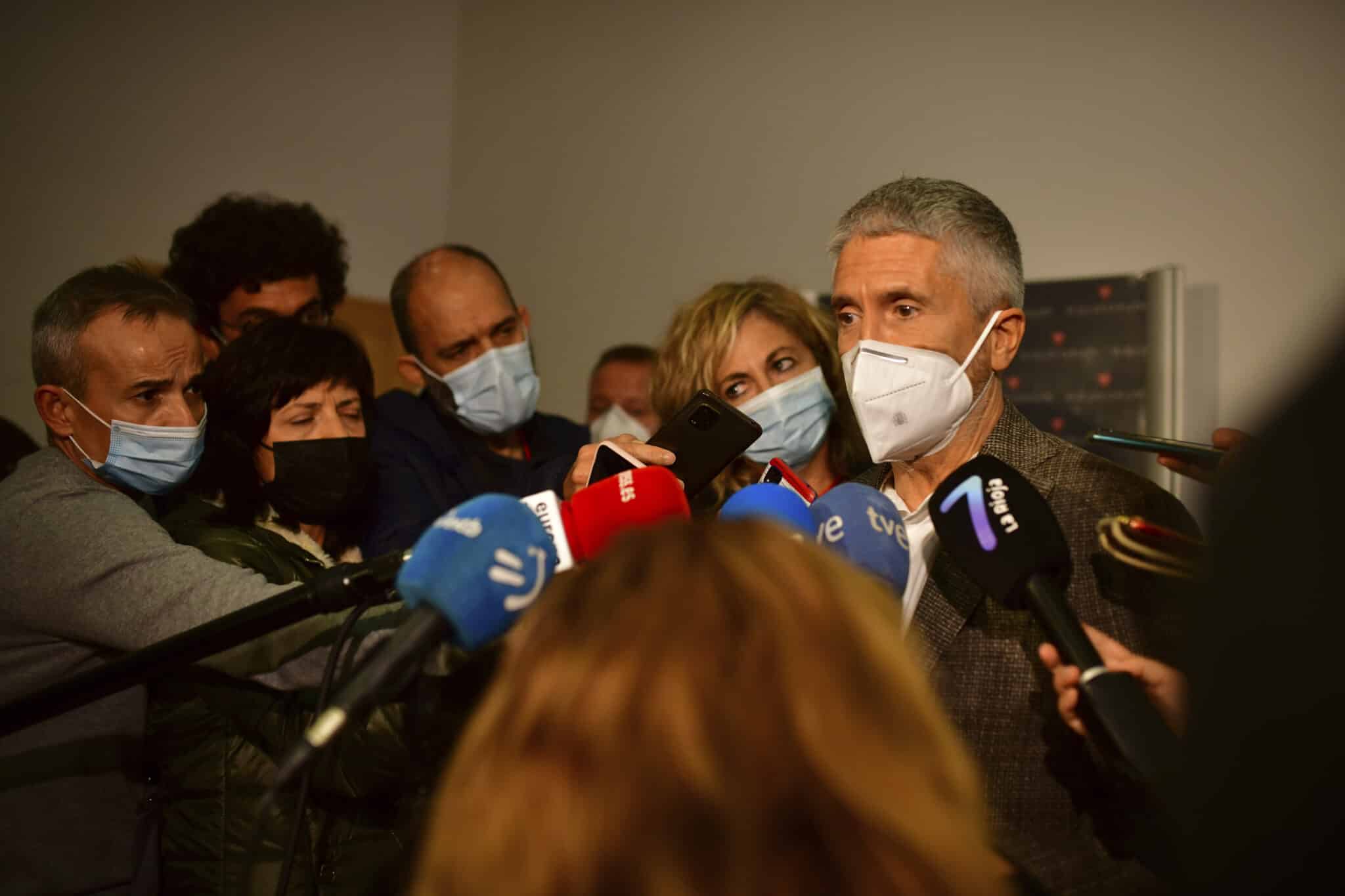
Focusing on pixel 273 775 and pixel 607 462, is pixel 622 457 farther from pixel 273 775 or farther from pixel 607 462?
pixel 273 775

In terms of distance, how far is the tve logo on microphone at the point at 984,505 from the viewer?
0.99 metres

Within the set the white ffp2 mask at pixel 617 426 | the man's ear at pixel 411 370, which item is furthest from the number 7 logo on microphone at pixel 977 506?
the white ffp2 mask at pixel 617 426

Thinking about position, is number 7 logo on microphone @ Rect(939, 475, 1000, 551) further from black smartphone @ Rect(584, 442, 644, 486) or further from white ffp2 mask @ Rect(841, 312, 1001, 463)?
black smartphone @ Rect(584, 442, 644, 486)

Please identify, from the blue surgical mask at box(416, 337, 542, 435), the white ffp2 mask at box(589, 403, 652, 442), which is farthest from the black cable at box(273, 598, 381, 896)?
the white ffp2 mask at box(589, 403, 652, 442)

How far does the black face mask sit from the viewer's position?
182 centimetres

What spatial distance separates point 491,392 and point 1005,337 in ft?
4.40

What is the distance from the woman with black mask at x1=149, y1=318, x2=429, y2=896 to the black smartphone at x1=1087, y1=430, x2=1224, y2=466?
0.95 metres

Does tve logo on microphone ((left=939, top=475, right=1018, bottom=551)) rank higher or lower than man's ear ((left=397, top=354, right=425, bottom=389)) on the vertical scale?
higher

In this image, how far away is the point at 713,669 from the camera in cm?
56

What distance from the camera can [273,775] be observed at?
1.41 metres

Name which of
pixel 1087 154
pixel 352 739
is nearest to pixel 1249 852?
pixel 352 739

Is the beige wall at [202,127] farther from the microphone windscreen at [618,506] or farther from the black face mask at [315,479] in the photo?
the microphone windscreen at [618,506]

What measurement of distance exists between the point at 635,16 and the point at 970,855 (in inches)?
160

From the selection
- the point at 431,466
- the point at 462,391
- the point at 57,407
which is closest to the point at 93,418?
the point at 57,407
